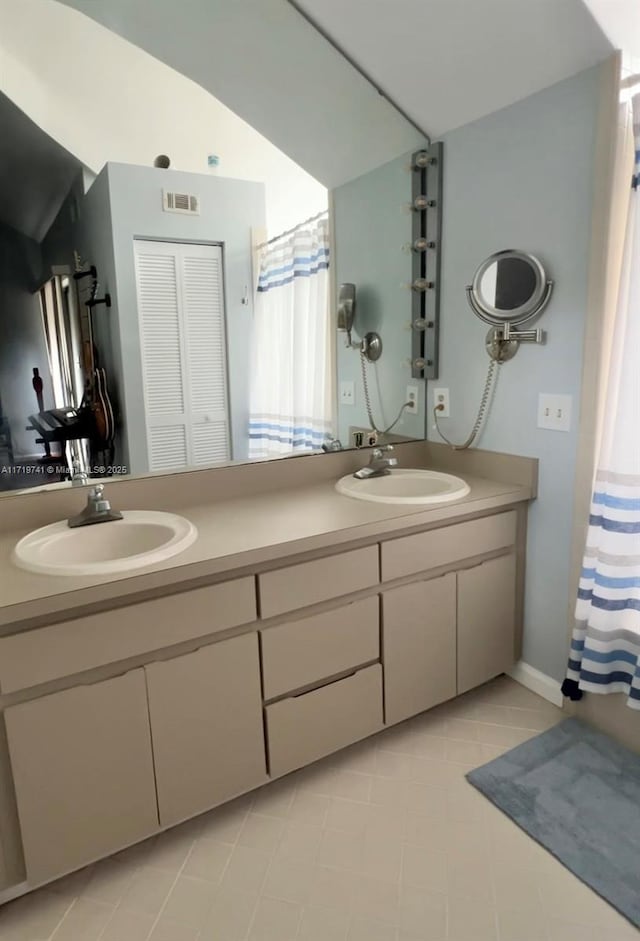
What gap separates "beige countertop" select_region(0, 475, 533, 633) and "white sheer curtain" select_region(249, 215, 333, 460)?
→ 21 centimetres

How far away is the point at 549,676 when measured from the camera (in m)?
2.07

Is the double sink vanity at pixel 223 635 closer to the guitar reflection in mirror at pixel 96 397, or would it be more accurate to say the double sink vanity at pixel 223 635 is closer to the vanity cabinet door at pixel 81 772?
the vanity cabinet door at pixel 81 772

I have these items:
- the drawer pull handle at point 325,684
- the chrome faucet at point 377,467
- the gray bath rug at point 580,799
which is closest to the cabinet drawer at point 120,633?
the drawer pull handle at point 325,684

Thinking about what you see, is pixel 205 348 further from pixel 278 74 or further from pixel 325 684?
pixel 325 684

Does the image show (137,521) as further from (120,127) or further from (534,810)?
(534,810)

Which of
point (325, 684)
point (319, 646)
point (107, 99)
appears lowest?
point (325, 684)

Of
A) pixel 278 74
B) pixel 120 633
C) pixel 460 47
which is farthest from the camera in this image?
pixel 278 74

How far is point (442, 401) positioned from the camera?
91.0 inches

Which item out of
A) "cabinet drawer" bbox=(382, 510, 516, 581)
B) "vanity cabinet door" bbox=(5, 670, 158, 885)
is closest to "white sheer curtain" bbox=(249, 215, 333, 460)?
"cabinet drawer" bbox=(382, 510, 516, 581)

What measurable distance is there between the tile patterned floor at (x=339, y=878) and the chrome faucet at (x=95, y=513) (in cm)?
89

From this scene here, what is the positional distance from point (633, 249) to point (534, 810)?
160cm

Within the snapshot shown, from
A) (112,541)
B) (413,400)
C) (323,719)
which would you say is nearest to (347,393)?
(413,400)

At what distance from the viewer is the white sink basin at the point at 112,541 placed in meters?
1.38

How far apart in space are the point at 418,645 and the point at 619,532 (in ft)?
2.33
